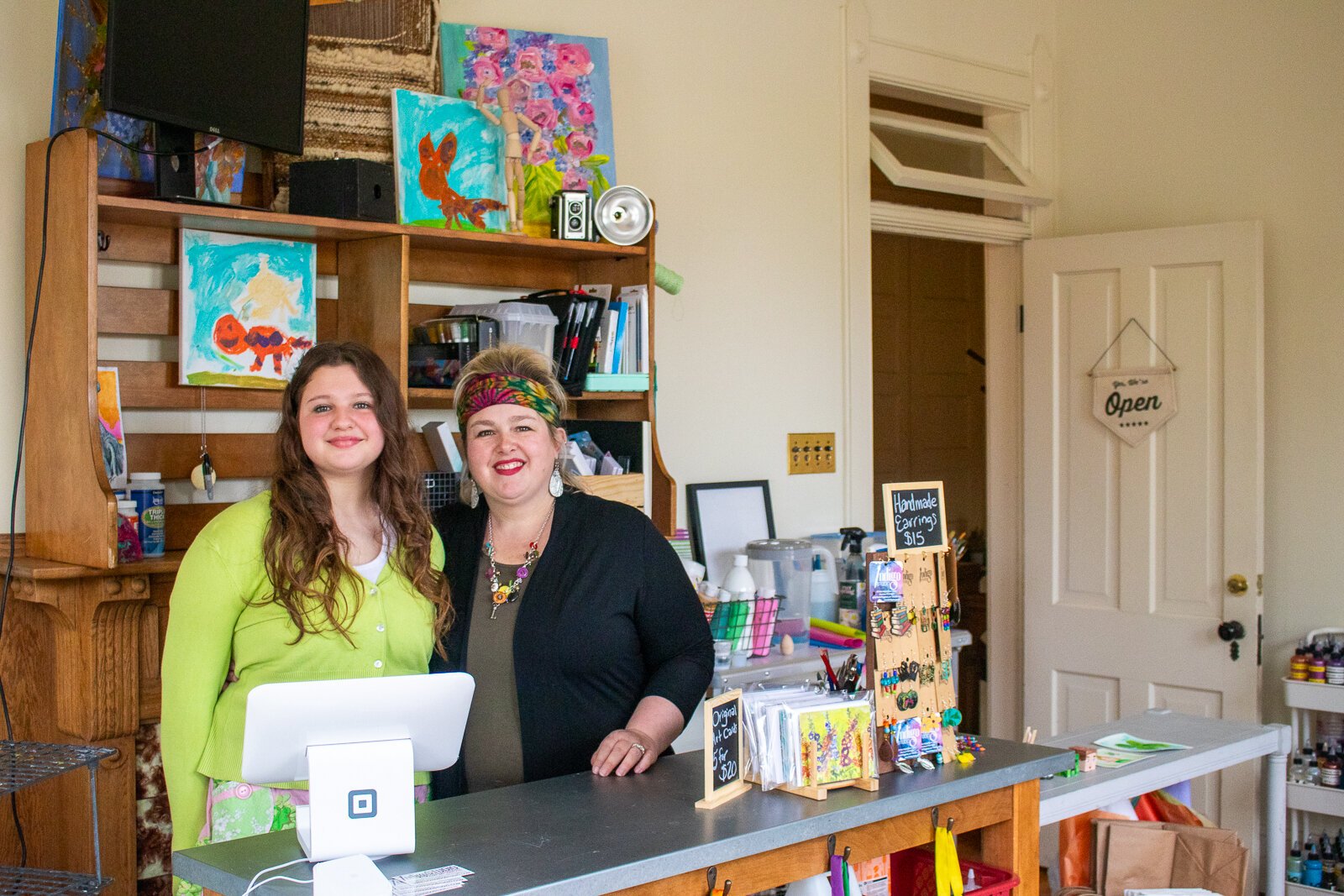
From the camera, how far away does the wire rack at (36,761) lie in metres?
2.04

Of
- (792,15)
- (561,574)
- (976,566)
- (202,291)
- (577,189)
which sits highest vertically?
(792,15)

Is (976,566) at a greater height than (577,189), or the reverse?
(577,189)

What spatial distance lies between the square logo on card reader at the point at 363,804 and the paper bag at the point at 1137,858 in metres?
1.56

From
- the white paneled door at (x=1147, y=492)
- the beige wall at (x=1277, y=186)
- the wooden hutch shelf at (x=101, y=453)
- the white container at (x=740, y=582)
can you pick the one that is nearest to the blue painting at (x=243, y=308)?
the wooden hutch shelf at (x=101, y=453)

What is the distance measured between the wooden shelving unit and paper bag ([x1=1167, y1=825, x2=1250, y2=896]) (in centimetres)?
140

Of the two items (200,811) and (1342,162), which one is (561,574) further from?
(1342,162)

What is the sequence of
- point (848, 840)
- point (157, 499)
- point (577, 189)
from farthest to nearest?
point (577, 189) → point (157, 499) → point (848, 840)

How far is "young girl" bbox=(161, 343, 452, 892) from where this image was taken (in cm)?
198

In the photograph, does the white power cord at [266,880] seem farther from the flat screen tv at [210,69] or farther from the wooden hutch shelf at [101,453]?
the flat screen tv at [210,69]

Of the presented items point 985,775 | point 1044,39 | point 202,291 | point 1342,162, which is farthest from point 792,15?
point 985,775

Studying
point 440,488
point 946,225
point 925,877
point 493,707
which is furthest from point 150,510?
point 946,225

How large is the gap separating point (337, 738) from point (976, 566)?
4.54 metres

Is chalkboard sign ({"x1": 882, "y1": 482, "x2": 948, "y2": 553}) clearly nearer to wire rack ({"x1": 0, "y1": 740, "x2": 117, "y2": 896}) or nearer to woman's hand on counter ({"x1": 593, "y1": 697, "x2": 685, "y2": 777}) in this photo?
woman's hand on counter ({"x1": 593, "y1": 697, "x2": 685, "y2": 777})

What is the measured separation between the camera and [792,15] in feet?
13.4
